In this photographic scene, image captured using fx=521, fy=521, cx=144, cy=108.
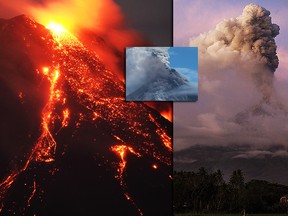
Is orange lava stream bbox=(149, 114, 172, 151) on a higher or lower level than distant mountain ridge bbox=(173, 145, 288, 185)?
higher

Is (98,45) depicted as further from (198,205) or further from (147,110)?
(198,205)

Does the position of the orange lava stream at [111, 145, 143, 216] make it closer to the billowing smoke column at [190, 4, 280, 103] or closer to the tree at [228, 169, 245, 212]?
the tree at [228, 169, 245, 212]

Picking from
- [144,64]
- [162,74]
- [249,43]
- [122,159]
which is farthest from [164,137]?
[249,43]

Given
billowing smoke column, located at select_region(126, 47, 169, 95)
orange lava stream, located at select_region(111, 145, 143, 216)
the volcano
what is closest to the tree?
the volcano

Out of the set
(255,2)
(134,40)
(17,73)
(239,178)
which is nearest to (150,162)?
(239,178)

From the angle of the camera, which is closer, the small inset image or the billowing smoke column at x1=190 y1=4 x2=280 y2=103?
the small inset image

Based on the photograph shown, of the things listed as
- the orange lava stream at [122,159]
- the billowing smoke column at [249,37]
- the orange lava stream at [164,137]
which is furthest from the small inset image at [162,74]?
the orange lava stream at [122,159]

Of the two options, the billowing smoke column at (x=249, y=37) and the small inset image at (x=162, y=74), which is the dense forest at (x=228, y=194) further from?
the billowing smoke column at (x=249, y=37)
